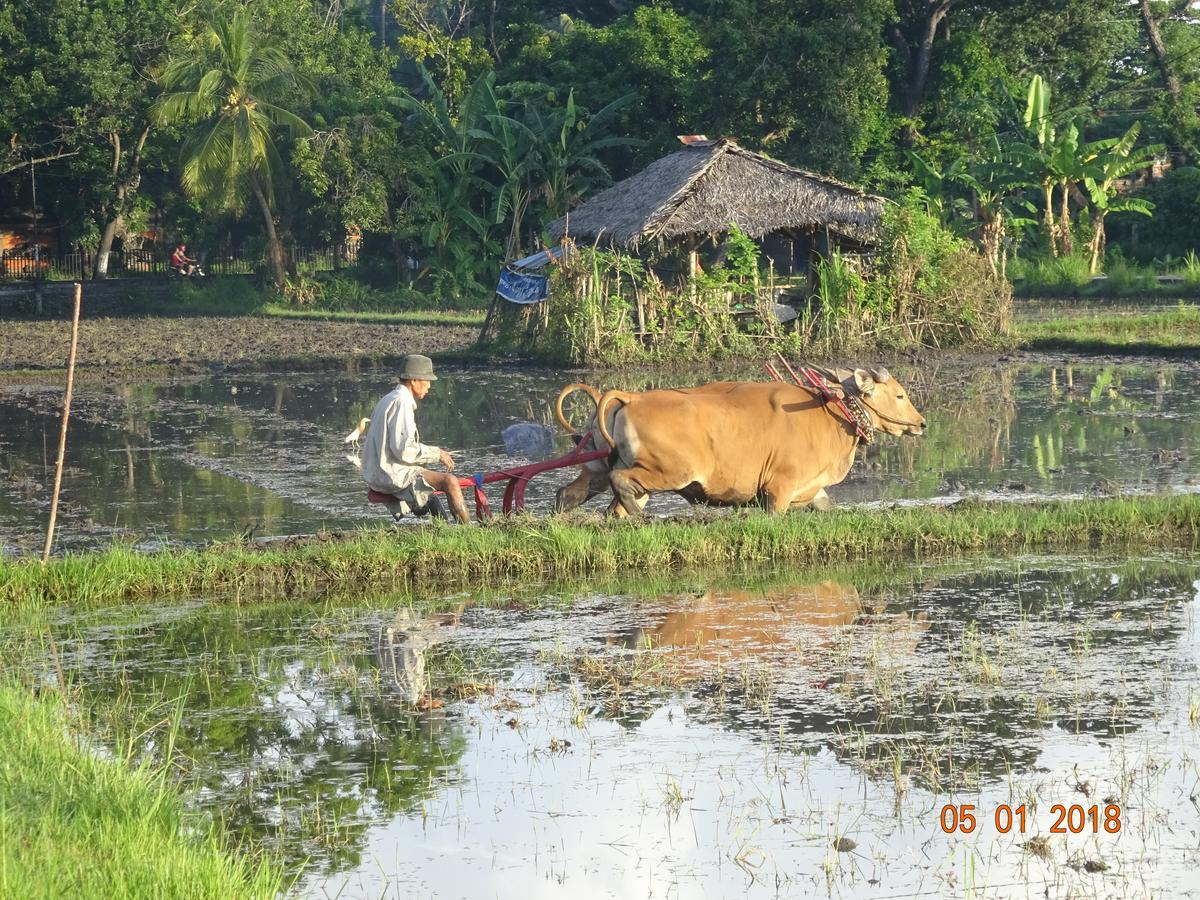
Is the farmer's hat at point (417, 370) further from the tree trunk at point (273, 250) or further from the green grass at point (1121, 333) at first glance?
the tree trunk at point (273, 250)

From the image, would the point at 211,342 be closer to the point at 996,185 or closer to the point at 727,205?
the point at 727,205

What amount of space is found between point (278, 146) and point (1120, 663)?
28.7 m

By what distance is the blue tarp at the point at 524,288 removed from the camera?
21141 millimetres

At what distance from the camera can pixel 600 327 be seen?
19.7 metres

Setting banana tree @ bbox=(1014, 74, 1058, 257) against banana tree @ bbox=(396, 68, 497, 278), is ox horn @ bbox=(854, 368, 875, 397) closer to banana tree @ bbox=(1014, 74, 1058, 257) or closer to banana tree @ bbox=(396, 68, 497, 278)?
banana tree @ bbox=(1014, 74, 1058, 257)

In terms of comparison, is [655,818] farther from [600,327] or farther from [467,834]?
[600,327]

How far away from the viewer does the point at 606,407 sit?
9094mm

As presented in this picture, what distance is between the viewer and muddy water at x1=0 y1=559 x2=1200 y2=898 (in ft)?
15.0

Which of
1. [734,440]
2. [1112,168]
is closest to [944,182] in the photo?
[1112,168]

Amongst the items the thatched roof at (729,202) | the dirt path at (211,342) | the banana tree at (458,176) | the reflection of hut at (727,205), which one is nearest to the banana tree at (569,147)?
the banana tree at (458,176)

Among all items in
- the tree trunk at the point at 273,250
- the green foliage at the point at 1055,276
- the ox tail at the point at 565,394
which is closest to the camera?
the ox tail at the point at 565,394

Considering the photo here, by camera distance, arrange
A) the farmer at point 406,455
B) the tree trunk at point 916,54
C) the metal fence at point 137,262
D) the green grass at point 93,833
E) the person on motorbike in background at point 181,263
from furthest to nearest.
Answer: the metal fence at point 137,262 < the person on motorbike in background at point 181,263 < the tree trunk at point 916,54 < the farmer at point 406,455 < the green grass at point 93,833

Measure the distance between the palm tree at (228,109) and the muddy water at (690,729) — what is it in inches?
953

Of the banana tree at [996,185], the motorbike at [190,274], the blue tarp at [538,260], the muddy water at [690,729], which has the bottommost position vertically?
the muddy water at [690,729]
